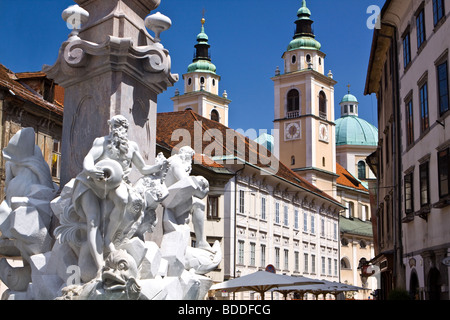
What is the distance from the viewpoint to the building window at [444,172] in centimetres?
1953

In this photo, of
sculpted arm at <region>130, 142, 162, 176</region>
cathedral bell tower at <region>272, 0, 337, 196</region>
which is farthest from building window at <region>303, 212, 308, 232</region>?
sculpted arm at <region>130, 142, 162, 176</region>

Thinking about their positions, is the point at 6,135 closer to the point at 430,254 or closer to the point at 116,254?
the point at 430,254

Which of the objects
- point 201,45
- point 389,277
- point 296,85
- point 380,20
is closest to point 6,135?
point 380,20

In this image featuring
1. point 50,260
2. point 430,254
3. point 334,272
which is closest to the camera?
point 50,260

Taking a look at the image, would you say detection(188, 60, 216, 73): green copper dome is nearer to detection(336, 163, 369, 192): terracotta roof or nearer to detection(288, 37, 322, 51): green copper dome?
detection(288, 37, 322, 51): green copper dome

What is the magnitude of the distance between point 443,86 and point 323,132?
197 ft

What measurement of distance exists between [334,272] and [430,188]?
152ft

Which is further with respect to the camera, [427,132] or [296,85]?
[296,85]

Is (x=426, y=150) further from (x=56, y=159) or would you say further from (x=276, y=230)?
(x=276, y=230)

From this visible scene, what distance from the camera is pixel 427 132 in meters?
22.0

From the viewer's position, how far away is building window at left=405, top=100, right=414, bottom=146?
24.7 metres

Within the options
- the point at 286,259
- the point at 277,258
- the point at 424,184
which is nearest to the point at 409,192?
the point at 424,184

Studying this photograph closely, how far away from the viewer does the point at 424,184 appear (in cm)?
2214

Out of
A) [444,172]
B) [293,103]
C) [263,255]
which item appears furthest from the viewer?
[293,103]
